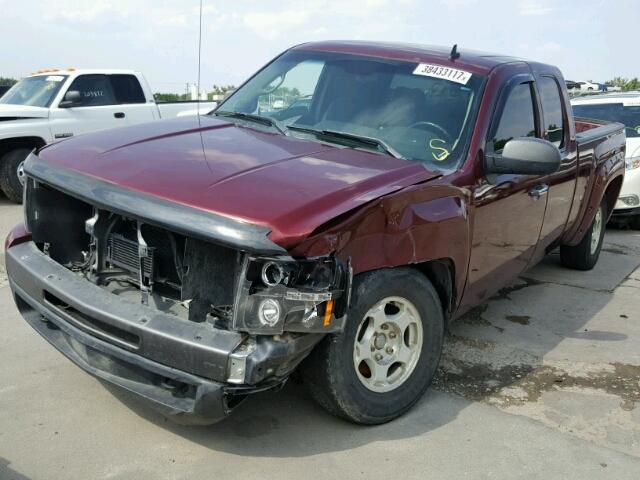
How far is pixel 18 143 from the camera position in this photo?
362 inches

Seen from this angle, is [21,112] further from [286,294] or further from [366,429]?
[286,294]

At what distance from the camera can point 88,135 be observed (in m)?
3.81

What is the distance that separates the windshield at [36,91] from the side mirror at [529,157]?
773 cm

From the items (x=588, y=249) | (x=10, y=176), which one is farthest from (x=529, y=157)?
(x=10, y=176)

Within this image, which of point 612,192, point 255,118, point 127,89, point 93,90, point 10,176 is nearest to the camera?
point 255,118

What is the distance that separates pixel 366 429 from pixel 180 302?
1.10 metres

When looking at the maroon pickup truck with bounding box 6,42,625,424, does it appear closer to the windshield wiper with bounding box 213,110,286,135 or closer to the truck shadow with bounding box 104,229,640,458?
the windshield wiper with bounding box 213,110,286,135

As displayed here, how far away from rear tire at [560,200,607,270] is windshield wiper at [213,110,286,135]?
3.52 metres

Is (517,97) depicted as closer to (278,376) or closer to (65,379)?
(278,376)

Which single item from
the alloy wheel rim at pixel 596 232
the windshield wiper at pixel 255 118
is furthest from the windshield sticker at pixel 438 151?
the alloy wheel rim at pixel 596 232

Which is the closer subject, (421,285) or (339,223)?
(339,223)

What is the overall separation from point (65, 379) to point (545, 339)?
10.3 feet

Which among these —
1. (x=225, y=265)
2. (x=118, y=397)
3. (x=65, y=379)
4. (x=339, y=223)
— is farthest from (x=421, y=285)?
(x=65, y=379)

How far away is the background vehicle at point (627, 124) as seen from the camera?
322 inches
